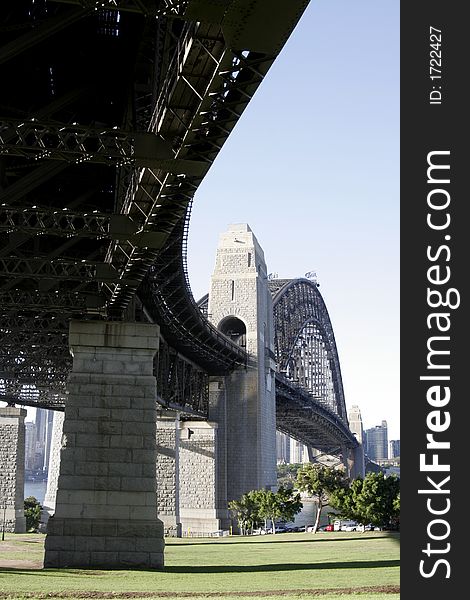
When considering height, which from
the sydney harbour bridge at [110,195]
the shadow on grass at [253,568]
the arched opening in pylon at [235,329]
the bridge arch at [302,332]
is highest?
the bridge arch at [302,332]

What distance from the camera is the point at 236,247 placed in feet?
302

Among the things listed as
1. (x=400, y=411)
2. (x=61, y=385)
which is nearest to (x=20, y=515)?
(x=61, y=385)

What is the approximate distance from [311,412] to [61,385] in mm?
59826

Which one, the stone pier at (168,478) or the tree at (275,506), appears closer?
the stone pier at (168,478)

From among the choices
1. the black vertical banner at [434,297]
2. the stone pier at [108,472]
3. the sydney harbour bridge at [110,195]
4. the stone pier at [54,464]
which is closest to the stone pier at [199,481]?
the sydney harbour bridge at [110,195]

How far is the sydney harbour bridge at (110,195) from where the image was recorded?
16906mm

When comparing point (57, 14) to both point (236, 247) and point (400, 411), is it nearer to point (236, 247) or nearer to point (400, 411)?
point (400, 411)

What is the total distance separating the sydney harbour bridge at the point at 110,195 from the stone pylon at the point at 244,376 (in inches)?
792

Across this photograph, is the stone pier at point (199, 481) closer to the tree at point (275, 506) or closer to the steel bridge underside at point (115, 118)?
the tree at point (275, 506)

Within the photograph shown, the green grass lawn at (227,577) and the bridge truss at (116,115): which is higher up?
the bridge truss at (116,115)

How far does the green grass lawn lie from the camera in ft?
74.3

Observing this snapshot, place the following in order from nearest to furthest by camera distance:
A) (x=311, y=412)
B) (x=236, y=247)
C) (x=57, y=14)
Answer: (x=57, y=14)
(x=236, y=247)
(x=311, y=412)

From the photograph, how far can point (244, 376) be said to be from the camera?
86875 mm

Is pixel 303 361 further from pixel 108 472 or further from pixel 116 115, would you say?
pixel 116 115
